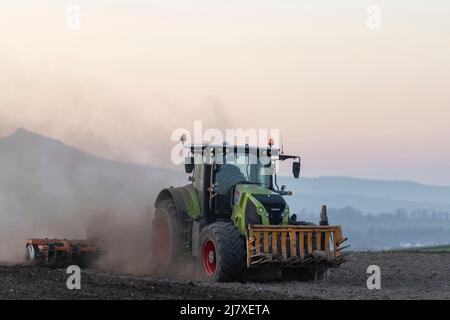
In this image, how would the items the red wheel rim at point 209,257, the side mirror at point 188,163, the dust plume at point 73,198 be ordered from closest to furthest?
1. the red wheel rim at point 209,257
2. the side mirror at point 188,163
3. the dust plume at point 73,198

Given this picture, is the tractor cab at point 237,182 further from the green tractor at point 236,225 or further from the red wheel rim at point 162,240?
the red wheel rim at point 162,240

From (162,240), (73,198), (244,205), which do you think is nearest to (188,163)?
(162,240)

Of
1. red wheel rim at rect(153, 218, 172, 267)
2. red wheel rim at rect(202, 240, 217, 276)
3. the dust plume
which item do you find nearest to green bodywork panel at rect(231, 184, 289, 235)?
red wheel rim at rect(202, 240, 217, 276)

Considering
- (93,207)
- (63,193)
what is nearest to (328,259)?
(93,207)

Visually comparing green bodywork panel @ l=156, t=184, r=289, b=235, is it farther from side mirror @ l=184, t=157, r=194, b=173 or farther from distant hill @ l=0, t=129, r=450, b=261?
distant hill @ l=0, t=129, r=450, b=261

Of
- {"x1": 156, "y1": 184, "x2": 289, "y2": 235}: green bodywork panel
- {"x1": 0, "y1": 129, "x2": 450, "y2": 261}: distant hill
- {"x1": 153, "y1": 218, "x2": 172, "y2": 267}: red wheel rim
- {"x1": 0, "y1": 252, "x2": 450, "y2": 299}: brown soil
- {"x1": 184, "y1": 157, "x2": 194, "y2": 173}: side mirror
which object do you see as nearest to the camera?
{"x1": 0, "y1": 252, "x2": 450, "y2": 299}: brown soil

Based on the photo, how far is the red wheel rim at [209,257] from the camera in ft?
51.8

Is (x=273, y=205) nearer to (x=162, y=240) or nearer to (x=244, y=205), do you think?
(x=244, y=205)

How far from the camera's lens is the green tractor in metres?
15.2

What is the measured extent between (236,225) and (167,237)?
7.90 feet

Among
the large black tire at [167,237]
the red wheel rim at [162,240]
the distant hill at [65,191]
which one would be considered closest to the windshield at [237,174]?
the large black tire at [167,237]

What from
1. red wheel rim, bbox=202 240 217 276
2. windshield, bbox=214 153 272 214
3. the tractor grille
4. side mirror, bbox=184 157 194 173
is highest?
side mirror, bbox=184 157 194 173

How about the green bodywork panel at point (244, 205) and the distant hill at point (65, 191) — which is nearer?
the green bodywork panel at point (244, 205)
